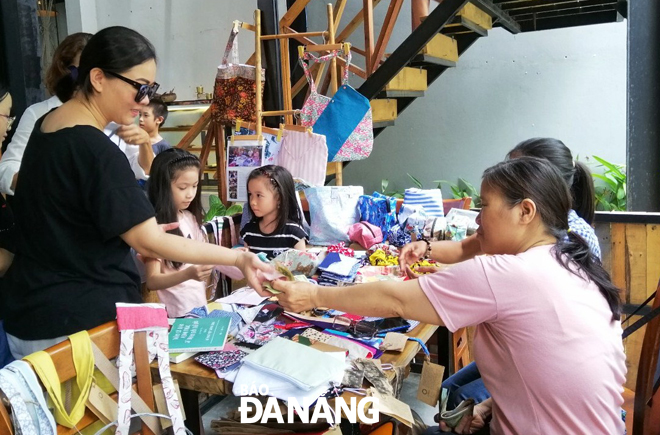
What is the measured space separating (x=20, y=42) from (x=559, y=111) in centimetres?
569

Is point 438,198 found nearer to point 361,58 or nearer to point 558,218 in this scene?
point 558,218

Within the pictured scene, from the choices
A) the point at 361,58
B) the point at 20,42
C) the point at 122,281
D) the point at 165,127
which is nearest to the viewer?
the point at 122,281

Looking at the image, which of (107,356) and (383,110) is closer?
(107,356)

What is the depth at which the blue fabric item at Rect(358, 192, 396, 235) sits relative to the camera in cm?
403

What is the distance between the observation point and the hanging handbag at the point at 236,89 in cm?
453

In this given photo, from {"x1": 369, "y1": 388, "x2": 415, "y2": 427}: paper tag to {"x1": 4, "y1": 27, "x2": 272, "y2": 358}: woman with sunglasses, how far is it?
0.73 m

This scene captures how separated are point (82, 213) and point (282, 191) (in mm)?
1834

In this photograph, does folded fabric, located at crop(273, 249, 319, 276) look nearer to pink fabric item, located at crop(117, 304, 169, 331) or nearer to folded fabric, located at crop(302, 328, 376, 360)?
folded fabric, located at crop(302, 328, 376, 360)

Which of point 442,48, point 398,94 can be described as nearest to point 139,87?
point 398,94

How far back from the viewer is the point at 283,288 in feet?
6.35

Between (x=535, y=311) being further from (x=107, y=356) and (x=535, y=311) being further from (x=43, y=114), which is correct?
(x=43, y=114)

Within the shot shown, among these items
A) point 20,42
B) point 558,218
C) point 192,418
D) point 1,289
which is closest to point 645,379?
point 558,218

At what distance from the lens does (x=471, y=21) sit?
17.5ft

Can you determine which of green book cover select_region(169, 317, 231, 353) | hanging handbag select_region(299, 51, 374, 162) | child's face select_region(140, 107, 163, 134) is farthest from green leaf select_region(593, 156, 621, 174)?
green book cover select_region(169, 317, 231, 353)
